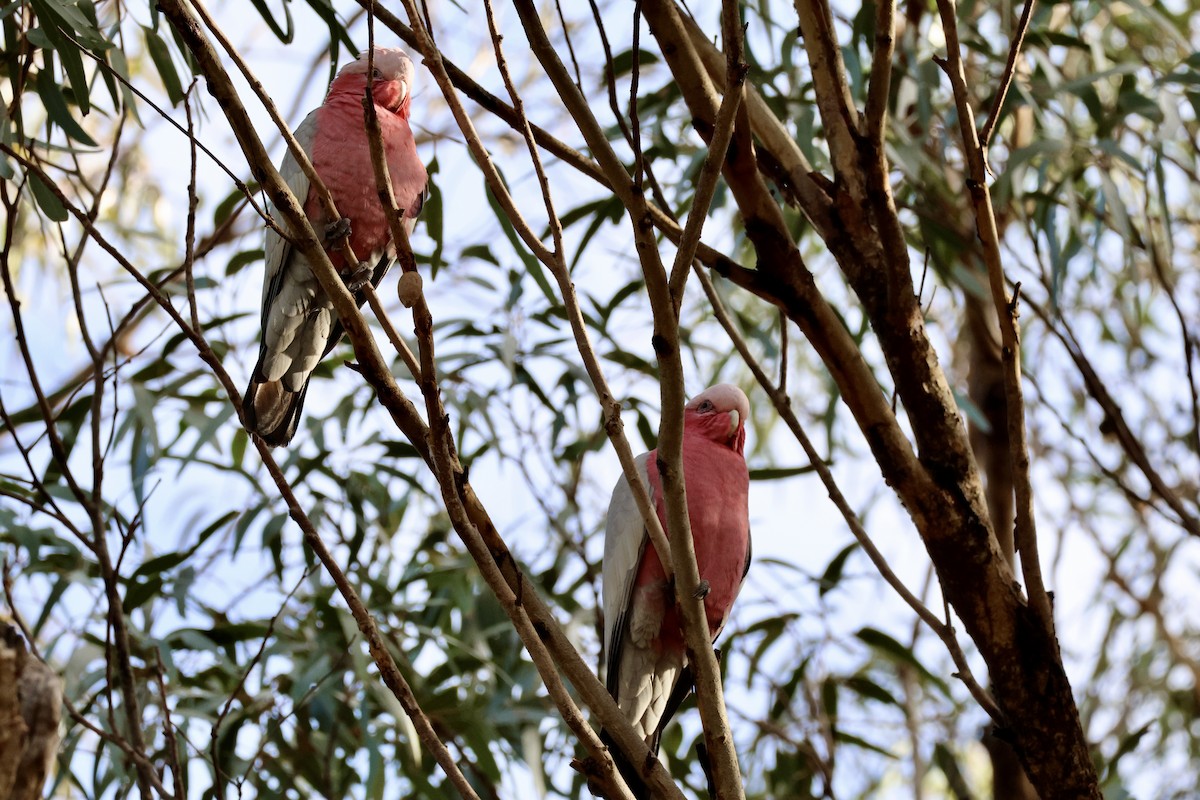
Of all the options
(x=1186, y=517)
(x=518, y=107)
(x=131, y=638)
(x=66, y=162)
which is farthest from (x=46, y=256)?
(x=1186, y=517)

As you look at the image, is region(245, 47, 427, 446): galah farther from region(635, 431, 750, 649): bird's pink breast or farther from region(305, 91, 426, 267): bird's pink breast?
region(635, 431, 750, 649): bird's pink breast

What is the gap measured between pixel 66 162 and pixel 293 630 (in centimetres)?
176

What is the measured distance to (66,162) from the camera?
11.6 ft

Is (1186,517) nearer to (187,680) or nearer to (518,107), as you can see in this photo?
(518,107)

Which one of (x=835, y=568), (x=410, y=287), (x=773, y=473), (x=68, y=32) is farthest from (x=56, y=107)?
(x=835, y=568)

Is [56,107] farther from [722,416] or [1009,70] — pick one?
[1009,70]

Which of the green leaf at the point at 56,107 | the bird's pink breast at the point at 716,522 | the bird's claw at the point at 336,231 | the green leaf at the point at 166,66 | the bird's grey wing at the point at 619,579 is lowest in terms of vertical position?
the bird's grey wing at the point at 619,579

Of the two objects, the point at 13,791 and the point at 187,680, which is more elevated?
the point at 187,680

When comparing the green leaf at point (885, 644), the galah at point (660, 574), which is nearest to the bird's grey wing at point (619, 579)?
the galah at point (660, 574)

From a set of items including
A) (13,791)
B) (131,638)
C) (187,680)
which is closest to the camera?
(13,791)

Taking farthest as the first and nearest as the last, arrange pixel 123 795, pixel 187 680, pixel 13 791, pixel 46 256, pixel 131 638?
pixel 46 256
pixel 187 680
pixel 131 638
pixel 123 795
pixel 13 791

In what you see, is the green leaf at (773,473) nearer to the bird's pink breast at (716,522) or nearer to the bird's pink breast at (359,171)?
the bird's pink breast at (716,522)

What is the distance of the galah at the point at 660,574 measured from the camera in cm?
175

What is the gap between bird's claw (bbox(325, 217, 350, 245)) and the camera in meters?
1.65
